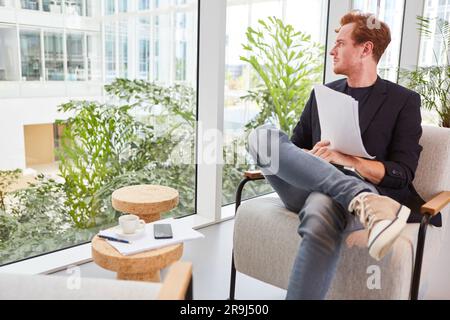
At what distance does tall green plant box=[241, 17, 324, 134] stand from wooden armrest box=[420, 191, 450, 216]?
1.88 m

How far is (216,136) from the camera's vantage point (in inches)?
110

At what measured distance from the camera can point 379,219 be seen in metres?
1.30

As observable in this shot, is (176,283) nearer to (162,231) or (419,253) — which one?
(162,231)

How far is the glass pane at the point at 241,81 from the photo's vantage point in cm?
308

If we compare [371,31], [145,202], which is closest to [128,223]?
[145,202]

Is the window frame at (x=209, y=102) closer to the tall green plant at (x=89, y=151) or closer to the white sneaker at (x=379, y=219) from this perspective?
the tall green plant at (x=89, y=151)

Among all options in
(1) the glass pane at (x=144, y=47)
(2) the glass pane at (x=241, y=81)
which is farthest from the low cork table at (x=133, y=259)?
(2) the glass pane at (x=241, y=81)

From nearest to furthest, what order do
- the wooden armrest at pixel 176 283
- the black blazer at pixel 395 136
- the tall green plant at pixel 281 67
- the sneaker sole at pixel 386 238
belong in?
A: the wooden armrest at pixel 176 283 < the sneaker sole at pixel 386 238 < the black blazer at pixel 395 136 < the tall green plant at pixel 281 67

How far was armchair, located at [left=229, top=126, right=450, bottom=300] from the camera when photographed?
4.72ft

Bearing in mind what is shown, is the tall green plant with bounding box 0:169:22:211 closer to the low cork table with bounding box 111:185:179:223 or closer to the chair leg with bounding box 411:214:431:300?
the low cork table with bounding box 111:185:179:223

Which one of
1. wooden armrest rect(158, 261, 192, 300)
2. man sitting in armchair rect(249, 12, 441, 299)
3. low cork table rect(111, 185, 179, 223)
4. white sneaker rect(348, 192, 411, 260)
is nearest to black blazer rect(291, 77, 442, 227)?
man sitting in armchair rect(249, 12, 441, 299)

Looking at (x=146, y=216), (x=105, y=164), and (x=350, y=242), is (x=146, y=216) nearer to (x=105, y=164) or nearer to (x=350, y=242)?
(x=105, y=164)

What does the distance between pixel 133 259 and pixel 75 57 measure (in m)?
1.23

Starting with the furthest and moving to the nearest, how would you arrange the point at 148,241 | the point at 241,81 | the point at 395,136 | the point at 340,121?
the point at 241,81, the point at 395,136, the point at 340,121, the point at 148,241
